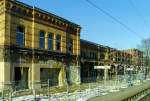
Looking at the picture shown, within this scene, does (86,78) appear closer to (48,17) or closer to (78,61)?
(78,61)

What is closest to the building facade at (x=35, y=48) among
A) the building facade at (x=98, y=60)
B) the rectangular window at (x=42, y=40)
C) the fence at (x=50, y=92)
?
the rectangular window at (x=42, y=40)

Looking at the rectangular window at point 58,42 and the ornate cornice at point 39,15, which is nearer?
the ornate cornice at point 39,15

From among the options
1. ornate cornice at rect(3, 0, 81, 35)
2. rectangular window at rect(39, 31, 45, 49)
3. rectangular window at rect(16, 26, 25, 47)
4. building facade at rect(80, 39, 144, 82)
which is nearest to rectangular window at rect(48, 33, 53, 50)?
ornate cornice at rect(3, 0, 81, 35)

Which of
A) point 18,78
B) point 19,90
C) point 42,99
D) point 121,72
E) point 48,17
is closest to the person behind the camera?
point 42,99

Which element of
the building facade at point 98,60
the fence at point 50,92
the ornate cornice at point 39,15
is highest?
the ornate cornice at point 39,15

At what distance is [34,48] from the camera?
35.7 metres

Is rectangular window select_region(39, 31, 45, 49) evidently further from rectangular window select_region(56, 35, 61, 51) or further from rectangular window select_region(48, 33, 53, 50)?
rectangular window select_region(56, 35, 61, 51)

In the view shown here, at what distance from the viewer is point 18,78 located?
33.7 m

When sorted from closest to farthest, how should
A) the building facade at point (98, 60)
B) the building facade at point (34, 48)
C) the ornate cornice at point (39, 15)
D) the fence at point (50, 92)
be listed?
the fence at point (50, 92) < the building facade at point (34, 48) < the ornate cornice at point (39, 15) < the building facade at point (98, 60)

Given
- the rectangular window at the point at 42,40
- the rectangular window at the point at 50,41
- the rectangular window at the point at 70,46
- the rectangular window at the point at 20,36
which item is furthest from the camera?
the rectangular window at the point at 70,46

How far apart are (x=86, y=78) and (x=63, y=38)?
13.3 meters

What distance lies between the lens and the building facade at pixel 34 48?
31.8 m

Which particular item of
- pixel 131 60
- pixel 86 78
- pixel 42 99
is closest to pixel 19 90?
pixel 42 99

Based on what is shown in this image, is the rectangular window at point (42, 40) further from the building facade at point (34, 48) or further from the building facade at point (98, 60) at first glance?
the building facade at point (98, 60)
